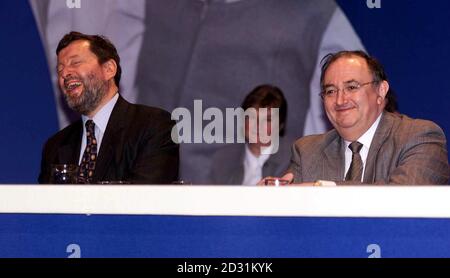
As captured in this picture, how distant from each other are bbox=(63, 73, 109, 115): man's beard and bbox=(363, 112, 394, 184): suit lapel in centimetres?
124

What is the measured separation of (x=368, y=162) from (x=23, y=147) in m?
2.88

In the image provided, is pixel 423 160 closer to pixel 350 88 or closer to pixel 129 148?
pixel 350 88

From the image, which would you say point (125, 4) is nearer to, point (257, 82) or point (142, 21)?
point (142, 21)

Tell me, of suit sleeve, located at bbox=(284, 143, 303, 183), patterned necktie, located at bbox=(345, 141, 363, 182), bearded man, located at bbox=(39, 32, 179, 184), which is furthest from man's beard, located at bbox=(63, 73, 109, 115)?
patterned necktie, located at bbox=(345, 141, 363, 182)

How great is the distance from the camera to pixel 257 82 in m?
5.42

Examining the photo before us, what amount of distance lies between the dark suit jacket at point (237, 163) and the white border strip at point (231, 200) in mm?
3183

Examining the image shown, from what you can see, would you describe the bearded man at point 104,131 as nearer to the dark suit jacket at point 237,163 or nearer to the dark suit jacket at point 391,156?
the dark suit jacket at point 391,156

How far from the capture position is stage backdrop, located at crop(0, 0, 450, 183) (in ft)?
17.1

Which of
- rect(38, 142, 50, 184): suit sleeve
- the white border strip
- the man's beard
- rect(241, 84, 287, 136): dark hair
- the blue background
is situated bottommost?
the blue background

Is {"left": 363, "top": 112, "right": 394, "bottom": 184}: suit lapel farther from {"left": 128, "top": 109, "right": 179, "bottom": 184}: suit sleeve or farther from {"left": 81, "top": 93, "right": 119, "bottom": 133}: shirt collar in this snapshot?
{"left": 81, "top": 93, "right": 119, "bottom": 133}: shirt collar

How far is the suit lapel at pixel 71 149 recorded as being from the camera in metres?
3.69

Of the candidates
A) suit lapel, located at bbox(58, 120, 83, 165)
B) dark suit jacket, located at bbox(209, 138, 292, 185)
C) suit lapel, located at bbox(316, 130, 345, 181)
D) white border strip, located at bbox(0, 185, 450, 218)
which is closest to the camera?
white border strip, located at bbox(0, 185, 450, 218)

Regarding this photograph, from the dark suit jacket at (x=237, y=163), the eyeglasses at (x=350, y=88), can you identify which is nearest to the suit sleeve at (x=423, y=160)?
the eyeglasses at (x=350, y=88)

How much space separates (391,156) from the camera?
316cm
